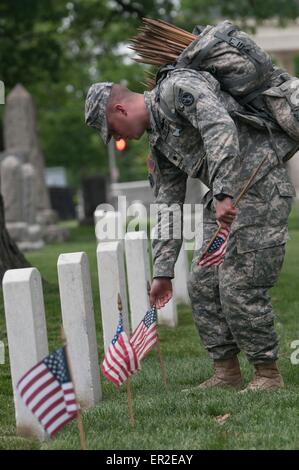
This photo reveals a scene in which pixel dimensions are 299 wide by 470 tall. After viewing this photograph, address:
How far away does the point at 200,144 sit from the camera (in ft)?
18.4

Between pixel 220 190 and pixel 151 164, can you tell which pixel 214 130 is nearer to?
pixel 220 190

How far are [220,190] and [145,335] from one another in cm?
108

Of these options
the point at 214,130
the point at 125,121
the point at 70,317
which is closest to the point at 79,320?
the point at 70,317

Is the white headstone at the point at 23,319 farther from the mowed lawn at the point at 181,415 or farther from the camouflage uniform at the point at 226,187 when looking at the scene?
the camouflage uniform at the point at 226,187

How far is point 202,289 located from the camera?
6.08 metres

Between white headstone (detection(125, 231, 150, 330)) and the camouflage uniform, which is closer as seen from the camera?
the camouflage uniform

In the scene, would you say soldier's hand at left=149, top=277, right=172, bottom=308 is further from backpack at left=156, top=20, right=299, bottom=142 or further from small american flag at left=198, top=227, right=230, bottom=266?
backpack at left=156, top=20, right=299, bottom=142

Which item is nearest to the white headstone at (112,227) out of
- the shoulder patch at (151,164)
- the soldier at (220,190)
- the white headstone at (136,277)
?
the white headstone at (136,277)

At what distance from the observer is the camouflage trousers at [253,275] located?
574cm

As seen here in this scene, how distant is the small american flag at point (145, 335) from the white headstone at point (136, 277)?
6.01ft

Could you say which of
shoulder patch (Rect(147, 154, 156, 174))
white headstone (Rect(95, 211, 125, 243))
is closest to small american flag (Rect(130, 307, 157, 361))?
shoulder patch (Rect(147, 154, 156, 174))

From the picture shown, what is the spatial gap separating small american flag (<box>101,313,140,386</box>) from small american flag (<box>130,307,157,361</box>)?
0.43 m

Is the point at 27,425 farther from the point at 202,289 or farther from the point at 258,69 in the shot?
the point at 258,69

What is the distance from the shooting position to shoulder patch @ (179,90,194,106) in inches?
209
